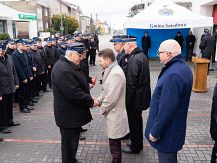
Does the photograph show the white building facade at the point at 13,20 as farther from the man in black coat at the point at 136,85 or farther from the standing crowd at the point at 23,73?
the man in black coat at the point at 136,85

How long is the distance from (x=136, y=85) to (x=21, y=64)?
13.7ft

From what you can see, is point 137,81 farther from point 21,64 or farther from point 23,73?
point 21,64

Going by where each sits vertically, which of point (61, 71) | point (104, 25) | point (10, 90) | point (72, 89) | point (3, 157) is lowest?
point (3, 157)

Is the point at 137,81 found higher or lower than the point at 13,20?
lower

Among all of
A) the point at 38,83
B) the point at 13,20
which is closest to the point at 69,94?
the point at 38,83

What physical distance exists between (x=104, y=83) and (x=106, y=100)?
256mm

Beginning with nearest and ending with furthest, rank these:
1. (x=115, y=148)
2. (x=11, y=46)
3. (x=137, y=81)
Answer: (x=115, y=148) < (x=137, y=81) < (x=11, y=46)

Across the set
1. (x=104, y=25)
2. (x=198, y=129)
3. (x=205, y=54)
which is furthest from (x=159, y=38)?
(x=104, y=25)

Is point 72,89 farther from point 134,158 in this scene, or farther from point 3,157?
point 3,157

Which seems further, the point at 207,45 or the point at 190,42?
the point at 190,42

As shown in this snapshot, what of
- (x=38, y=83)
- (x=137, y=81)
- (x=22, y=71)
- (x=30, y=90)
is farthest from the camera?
(x=38, y=83)

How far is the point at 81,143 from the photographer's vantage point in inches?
199

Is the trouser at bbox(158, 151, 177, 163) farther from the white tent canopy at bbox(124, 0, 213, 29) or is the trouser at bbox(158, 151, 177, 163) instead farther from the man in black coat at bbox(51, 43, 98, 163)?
the white tent canopy at bbox(124, 0, 213, 29)

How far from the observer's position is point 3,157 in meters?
4.60
